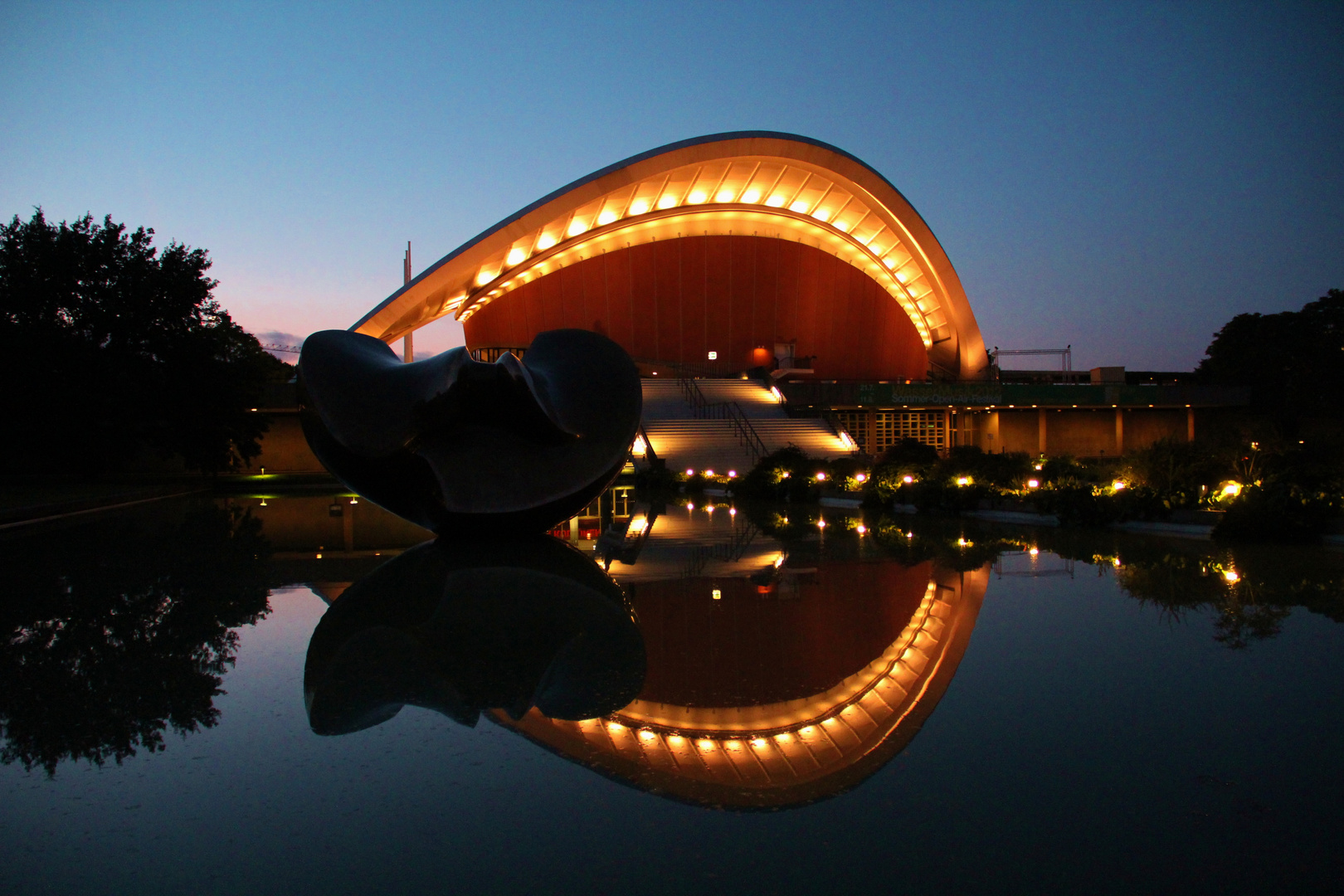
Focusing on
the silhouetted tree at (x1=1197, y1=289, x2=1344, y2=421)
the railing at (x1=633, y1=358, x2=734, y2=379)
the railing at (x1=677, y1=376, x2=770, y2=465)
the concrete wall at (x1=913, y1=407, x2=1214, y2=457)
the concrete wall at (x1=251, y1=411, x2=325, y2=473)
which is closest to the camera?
the railing at (x1=677, y1=376, x2=770, y2=465)

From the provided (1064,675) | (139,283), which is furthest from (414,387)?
(139,283)

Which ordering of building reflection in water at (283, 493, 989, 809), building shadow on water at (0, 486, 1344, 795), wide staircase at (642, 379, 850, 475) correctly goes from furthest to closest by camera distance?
wide staircase at (642, 379, 850, 475) < building shadow on water at (0, 486, 1344, 795) < building reflection in water at (283, 493, 989, 809)

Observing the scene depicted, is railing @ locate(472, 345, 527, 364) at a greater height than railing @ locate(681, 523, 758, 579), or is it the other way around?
railing @ locate(472, 345, 527, 364)

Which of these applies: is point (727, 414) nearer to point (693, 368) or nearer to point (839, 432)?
point (839, 432)

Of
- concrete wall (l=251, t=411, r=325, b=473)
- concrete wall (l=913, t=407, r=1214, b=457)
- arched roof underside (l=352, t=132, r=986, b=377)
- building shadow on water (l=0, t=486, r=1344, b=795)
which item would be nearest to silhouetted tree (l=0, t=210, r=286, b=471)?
arched roof underside (l=352, t=132, r=986, b=377)

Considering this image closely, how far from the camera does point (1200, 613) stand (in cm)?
599

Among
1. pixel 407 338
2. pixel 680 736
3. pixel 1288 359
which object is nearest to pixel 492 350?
pixel 407 338

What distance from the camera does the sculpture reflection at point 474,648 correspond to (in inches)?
163

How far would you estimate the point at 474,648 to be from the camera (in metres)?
5.16

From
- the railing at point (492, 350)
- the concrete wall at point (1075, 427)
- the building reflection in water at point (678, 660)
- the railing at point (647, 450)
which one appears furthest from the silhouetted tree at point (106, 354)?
the concrete wall at point (1075, 427)

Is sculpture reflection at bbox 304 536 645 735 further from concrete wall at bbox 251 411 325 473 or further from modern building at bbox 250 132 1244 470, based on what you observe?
concrete wall at bbox 251 411 325 473

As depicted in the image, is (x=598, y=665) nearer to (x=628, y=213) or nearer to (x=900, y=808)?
(x=900, y=808)

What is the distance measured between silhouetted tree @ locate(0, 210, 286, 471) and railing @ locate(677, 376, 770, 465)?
13.2 metres

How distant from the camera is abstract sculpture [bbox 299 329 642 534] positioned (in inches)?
370
